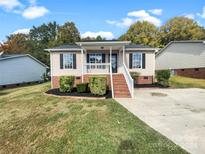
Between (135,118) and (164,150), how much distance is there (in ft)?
8.17

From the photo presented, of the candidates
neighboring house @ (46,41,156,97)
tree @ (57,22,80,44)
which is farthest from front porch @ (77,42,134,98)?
tree @ (57,22,80,44)

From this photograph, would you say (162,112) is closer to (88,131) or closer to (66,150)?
(88,131)

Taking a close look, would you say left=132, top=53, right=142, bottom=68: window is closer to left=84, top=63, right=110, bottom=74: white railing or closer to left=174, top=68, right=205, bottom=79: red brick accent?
left=84, top=63, right=110, bottom=74: white railing

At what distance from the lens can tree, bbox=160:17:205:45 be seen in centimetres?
3784

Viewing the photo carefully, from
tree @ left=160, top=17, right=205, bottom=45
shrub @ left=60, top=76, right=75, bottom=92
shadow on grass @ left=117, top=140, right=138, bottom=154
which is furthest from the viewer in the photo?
tree @ left=160, top=17, right=205, bottom=45

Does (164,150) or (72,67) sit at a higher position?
(72,67)

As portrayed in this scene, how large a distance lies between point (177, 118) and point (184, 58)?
62.1ft

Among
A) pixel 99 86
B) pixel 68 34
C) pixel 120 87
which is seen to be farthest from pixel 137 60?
pixel 68 34

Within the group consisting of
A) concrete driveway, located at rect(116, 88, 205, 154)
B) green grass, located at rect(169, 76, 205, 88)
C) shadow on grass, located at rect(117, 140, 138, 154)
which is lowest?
shadow on grass, located at rect(117, 140, 138, 154)

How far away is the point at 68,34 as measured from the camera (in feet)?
126

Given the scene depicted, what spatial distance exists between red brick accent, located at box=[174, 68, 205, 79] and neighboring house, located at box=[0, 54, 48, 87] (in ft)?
62.6

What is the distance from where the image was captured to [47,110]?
944 cm

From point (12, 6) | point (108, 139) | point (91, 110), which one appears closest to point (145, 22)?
point (12, 6)

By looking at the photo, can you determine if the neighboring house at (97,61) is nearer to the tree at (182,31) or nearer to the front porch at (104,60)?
the front porch at (104,60)
